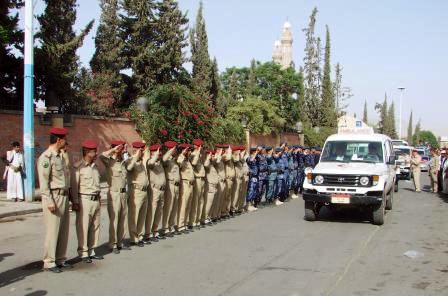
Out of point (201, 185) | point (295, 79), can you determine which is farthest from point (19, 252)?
point (295, 79)

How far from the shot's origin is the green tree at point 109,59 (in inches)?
993

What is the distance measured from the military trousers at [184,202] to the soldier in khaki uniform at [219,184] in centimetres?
145

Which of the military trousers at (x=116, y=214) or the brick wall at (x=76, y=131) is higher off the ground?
the brick wall at (x=76, y=131)

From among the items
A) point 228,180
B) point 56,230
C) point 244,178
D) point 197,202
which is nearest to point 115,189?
point 56,230

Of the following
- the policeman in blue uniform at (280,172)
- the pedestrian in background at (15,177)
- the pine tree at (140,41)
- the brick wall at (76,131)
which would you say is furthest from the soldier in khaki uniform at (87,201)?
the pine tree at (140,41)

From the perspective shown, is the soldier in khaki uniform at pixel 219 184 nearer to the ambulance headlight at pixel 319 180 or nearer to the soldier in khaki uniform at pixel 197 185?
the soldier in khaki uniform at pixel 197 185

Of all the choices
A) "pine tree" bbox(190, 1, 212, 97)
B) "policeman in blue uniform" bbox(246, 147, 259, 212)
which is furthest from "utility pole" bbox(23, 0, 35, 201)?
"pine tree" bbox(190, 1, 212, 97)

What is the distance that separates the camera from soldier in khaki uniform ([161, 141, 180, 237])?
996 centimetres

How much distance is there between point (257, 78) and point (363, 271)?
36899 mm

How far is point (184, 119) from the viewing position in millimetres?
18969

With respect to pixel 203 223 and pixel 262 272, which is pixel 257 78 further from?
pixel 262 272

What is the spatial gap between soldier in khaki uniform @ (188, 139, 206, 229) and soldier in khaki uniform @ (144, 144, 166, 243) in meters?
1.49

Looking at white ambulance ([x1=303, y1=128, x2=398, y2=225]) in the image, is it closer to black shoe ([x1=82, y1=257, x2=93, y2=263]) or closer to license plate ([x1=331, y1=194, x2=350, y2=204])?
license plate ([x1=331, y1=194, x2=350, y2=204])

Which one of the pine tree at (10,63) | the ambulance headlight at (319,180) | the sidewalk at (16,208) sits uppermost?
the pine tree at (10,63)
